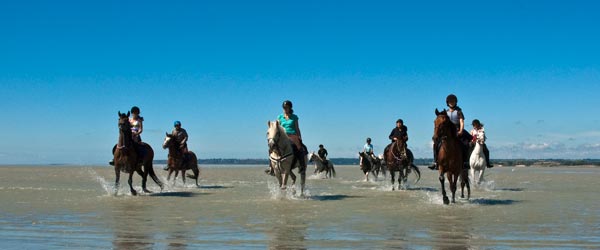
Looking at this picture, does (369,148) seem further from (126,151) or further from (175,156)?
(126,151)

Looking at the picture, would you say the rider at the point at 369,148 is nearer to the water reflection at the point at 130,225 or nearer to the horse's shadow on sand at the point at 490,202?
the horse's shadow on sand at the point at 490,202

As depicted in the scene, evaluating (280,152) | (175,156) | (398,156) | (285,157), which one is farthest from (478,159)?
(175,156)

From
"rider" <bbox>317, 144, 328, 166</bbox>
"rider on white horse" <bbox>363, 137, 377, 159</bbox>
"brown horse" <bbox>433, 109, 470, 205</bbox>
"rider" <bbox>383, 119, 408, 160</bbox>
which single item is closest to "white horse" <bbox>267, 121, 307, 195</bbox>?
"brown horse" <bbox>433, 109, 470, 205</bbox>

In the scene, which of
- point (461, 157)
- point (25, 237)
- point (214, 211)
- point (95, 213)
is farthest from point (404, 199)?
point (25, 237)

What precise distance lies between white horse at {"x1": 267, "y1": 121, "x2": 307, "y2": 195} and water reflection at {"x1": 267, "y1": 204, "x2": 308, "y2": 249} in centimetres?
259

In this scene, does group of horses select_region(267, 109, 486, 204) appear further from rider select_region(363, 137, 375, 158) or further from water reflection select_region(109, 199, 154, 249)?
rider select_region(363, 137, 375, 158)

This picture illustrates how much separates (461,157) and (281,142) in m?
4.01

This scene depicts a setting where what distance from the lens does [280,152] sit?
15.4 meters

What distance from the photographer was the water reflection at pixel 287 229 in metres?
7.89

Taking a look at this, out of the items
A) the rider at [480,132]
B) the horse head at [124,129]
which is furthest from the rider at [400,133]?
the horse head at [124,129]

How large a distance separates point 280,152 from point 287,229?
20.1 feet

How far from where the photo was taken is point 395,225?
9.92 metres

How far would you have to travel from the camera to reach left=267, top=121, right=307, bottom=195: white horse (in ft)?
49.6

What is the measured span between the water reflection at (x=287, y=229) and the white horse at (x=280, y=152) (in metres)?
2.59
